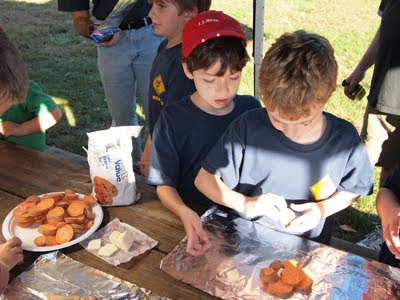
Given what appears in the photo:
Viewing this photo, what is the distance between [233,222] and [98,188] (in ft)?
1.57

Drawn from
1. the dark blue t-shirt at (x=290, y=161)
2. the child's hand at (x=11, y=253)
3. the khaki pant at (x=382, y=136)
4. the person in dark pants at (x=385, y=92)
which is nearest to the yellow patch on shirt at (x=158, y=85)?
the dark blue t-shirt at (x=290, y=161)

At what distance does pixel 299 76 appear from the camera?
1276mm

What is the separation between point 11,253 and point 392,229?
1153mm

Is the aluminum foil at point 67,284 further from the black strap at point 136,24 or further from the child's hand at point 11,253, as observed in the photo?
the black strap at point 136,24

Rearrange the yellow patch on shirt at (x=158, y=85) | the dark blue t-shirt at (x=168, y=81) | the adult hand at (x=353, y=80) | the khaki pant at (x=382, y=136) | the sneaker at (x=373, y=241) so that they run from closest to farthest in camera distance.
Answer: the dark blue t-shirt at (x=168, y=81) → the yellow patch on shirt at (x=158, y=85) → the sneaker at (x=373, y=241) → the khaki pant at (x=382, y=136) → the adult hand at (x=353, y=80)

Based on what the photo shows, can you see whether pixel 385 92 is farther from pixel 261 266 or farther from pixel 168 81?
pixel 261 266

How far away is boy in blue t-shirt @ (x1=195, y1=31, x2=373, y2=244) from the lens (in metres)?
1.32

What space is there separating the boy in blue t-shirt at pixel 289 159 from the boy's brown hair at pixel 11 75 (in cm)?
89

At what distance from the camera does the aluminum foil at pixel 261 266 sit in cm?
117

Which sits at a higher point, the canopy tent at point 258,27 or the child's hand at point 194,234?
the canopy tent at point 258,27

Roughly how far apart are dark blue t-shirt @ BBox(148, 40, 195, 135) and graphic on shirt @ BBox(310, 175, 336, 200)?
0.68 meters

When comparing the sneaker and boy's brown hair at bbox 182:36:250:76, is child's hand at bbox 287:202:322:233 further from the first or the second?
the sneaker

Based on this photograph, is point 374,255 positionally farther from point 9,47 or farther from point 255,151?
point 9,47

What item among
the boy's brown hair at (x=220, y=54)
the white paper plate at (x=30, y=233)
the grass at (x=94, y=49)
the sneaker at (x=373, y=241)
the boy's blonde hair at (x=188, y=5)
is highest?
the boy's blonde hair at (x=188, y=5)
